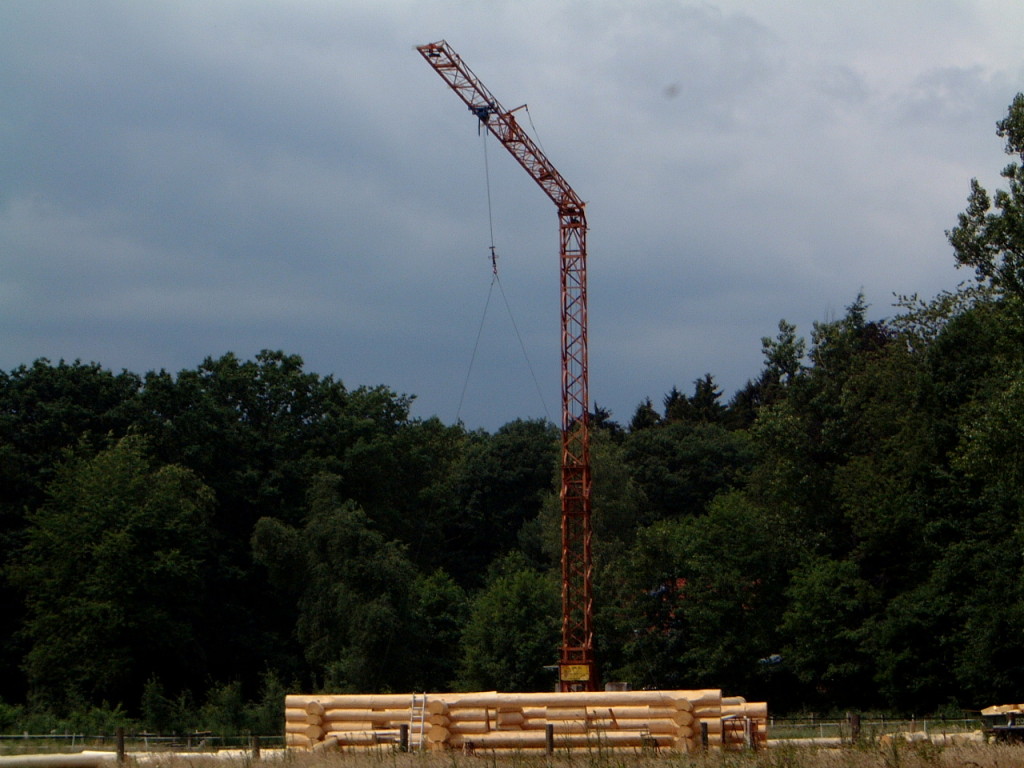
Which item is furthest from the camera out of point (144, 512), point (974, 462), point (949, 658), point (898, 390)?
point (144, 512)

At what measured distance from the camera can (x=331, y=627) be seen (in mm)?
68938

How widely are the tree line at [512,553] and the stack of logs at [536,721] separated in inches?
763

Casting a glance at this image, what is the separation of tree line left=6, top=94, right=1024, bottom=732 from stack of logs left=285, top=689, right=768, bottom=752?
19370 mm

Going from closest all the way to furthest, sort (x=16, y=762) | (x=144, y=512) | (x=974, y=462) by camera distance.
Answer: (x=16, y=762), (x=974, y=462), (x=144, y=512)

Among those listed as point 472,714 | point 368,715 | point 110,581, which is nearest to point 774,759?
point 472,714

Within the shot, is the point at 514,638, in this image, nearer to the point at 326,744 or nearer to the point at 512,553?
the point at 512,553

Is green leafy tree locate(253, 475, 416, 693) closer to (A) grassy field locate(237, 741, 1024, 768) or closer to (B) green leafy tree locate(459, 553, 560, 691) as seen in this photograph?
(B) green leafy tree locate(459, 553, 560, 691)

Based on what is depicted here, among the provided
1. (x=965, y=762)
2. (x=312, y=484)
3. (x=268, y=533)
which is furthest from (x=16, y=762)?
(x=312, y=484)

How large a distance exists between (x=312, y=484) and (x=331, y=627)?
11.1 metres

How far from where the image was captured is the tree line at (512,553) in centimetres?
5231

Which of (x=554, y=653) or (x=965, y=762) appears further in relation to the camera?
(x=554, y=653)

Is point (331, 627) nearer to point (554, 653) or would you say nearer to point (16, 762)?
point (554, 653)

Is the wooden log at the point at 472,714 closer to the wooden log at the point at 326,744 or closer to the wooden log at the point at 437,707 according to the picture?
the wooden log at the point at 437,707

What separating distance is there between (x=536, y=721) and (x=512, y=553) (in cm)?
6096
